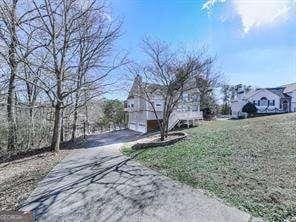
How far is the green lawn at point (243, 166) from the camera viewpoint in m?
7.83

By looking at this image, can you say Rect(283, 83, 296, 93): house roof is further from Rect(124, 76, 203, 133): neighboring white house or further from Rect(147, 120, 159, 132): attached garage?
Rect(147, 120, 159, 132): attached garage

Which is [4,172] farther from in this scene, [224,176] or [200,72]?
[200,72]

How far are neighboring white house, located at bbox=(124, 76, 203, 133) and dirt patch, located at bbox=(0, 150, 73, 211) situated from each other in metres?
9.03

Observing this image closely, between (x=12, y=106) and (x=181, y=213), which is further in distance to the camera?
(x=12, y=106)

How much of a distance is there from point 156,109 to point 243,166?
72.9 ft

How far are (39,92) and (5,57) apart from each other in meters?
8.72

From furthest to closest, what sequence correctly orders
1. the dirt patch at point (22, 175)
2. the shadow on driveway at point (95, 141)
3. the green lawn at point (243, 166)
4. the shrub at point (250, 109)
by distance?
1. the shrub at point (250, 109)
2. the shadow on driveway at point (95, 141)
3. the dirt patch at point (22, 175)
4. the green lawn at point (243, 166)

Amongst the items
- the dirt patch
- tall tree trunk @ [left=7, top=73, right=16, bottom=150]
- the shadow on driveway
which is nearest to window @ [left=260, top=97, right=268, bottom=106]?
the shadow on driveway

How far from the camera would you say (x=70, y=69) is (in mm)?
18547

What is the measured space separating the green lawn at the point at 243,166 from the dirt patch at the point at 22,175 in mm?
4054

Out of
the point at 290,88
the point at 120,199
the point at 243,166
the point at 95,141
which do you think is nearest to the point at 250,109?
the point at 290,88

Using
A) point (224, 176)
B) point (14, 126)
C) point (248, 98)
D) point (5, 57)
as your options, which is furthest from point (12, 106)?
point (248, 98)

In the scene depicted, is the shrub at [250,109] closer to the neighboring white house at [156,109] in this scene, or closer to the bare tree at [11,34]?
the neighboring white house at [156,109]

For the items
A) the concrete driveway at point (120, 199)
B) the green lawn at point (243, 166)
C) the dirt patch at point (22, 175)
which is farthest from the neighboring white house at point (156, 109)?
the concrete driveway at point (120, 199)
